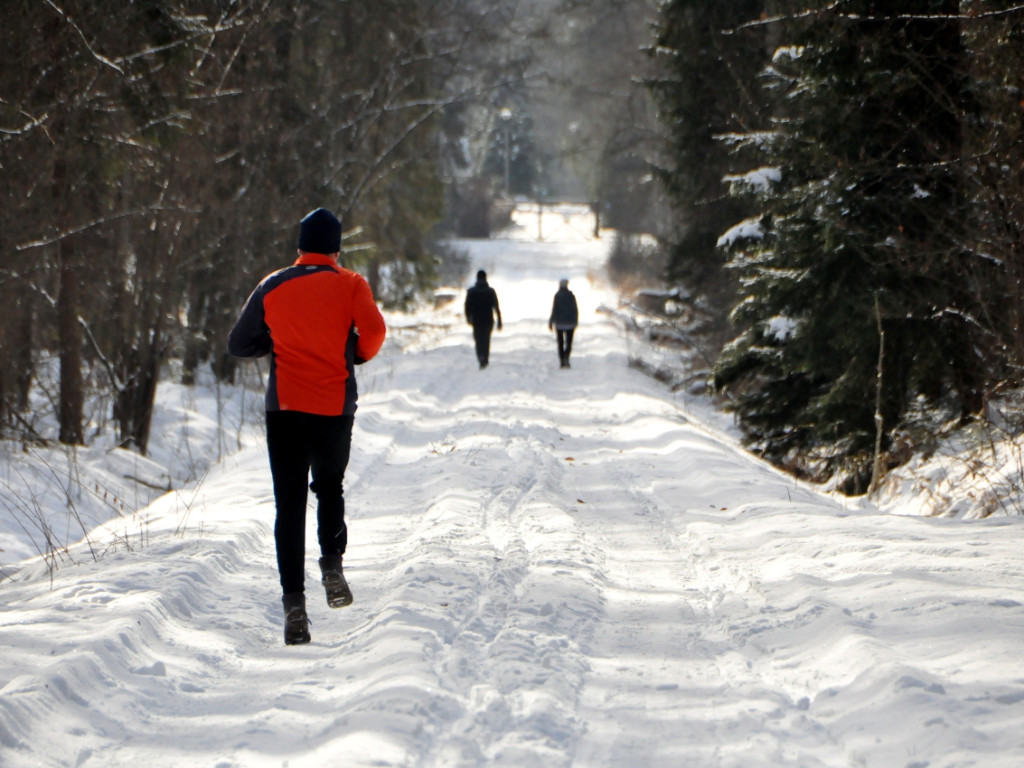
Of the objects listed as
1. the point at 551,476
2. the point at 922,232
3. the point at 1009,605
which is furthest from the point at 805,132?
the point at 1009,605

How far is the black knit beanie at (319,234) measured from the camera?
5.20 meters

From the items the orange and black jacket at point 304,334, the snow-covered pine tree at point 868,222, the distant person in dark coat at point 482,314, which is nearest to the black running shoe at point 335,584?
the orange and black jacket at point 304,334

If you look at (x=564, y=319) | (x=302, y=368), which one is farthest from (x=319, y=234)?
(x=564, y=319)

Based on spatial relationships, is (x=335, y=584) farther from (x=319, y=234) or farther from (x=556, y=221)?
(x=556, y=221)

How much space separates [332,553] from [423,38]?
59.3 feet

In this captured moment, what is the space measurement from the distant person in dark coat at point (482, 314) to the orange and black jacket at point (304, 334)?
1453cm

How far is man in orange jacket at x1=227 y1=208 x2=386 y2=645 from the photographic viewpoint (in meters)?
5.01

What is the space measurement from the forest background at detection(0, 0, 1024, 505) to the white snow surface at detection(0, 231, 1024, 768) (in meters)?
2.54

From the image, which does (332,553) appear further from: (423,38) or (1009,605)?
(423,38)

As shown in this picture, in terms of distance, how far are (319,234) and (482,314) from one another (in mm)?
14542

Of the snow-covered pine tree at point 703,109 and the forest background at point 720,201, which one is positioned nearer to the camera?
the forest background at point 720,201

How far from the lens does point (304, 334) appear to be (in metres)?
5.03

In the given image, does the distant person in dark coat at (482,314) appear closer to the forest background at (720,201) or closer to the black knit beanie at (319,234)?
the forest background at (720,201)

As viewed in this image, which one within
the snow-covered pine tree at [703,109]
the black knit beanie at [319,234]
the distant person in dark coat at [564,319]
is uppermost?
the snow-covered pine tree at [703,109]
